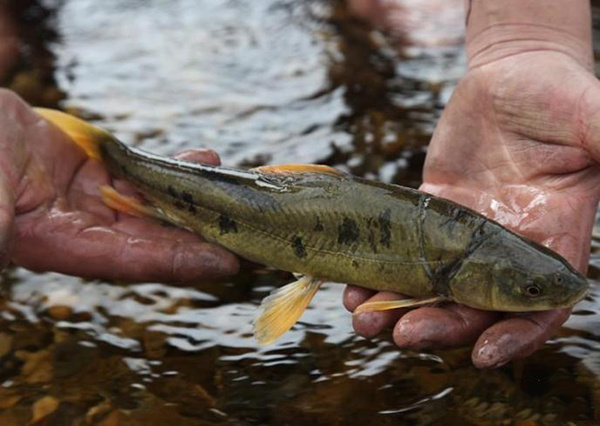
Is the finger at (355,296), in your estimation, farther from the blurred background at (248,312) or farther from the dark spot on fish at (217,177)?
the dark spot on fish at (217,177)

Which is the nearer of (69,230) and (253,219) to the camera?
(253,219)

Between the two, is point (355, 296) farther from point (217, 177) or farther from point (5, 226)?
point (5, 226)

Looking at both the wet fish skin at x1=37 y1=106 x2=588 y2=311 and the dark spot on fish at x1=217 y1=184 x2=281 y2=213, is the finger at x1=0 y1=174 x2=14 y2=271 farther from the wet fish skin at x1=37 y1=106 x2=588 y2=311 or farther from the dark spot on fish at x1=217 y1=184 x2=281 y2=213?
the dark spot on fish at x1=217 y1=184 x2=281 y2=213

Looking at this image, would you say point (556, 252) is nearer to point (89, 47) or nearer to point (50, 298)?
point (50, 298)

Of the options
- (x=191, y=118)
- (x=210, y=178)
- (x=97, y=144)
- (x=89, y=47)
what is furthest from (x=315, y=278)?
(x=89, y=47)

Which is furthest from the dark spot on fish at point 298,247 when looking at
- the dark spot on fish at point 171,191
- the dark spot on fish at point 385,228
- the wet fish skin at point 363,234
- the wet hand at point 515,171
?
the dark spot on fish at point 171,191

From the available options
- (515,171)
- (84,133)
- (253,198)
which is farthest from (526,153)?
(84,133)
